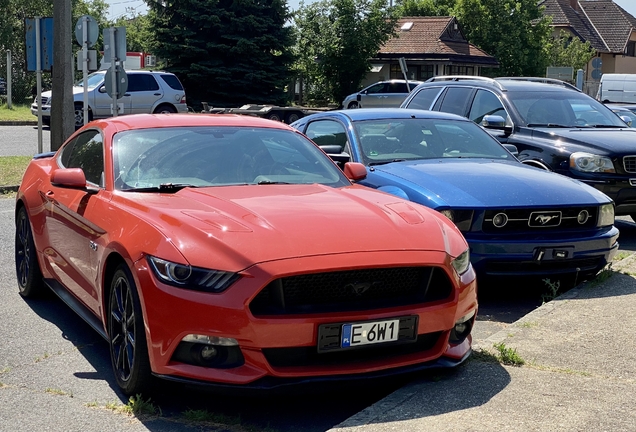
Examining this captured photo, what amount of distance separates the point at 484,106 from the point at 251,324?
25.2 ft

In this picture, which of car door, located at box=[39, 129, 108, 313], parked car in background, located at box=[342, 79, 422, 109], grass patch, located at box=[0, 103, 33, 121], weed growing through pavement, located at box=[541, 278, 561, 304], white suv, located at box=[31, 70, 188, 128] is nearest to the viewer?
car door, located at box=[39, 129, 108, 313]

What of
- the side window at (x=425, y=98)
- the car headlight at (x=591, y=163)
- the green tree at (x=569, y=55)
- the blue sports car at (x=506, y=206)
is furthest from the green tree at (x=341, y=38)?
the blue sports car at (x=506, y=206)

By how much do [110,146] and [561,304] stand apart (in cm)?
336

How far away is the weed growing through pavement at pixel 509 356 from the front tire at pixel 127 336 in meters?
1.98

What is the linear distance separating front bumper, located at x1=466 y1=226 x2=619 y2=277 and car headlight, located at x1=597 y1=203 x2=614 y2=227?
11 centimetres

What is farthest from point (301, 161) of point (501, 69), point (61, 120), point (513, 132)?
point (501, 69)

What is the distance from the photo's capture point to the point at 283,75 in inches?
1513

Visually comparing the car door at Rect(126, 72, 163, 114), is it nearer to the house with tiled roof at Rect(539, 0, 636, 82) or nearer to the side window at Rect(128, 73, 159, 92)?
the side window at Rect(128, 73, 159, 92)

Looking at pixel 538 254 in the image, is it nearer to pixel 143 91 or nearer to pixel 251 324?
pixel 251 324

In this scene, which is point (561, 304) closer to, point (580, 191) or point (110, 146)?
point (580, 191)

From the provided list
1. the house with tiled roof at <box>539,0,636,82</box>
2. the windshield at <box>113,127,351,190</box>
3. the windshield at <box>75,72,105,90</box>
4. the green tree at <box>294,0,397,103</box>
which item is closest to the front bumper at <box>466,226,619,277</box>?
the windshield at <box>113,127,351,190</box>

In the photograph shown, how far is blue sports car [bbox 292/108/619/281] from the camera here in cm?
683

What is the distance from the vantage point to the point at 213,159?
18.8 ft

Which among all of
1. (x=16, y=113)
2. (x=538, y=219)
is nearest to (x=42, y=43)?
(x=538, y=219)
